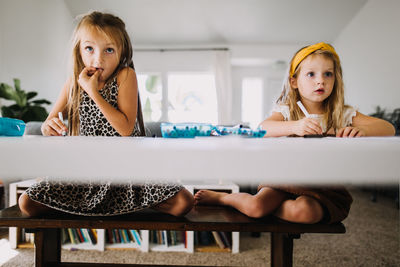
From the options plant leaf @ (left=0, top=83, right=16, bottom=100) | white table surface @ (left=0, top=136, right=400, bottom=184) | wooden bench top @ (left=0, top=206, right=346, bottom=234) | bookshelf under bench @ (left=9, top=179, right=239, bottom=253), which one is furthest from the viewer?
plant leaf @ (left=0, top=83, right=16, bottom=100)

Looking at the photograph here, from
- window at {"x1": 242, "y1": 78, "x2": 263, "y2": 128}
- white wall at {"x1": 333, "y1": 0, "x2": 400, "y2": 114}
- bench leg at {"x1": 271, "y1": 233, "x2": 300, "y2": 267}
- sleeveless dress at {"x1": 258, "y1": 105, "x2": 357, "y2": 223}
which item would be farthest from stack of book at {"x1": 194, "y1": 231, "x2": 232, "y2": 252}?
window at {"x1": 242, "y1": 78, "x2": 263, "y2": 128}

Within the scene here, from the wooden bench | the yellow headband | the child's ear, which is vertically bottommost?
the wooden bench

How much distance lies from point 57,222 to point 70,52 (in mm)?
570

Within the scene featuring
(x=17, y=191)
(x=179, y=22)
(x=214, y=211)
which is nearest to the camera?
(x=214, y=211)

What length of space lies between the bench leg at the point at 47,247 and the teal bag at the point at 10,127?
15.5 inches

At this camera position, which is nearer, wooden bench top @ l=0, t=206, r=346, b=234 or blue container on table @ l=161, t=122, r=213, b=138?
blue container on table @ l=161, t=122, r=213, b=138

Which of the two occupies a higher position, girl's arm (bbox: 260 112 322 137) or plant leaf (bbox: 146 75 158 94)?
plant leaf (bbox: 146 75 158 94)

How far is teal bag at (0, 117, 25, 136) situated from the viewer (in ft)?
1.96

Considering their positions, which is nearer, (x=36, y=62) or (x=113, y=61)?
(x=113, y=61)

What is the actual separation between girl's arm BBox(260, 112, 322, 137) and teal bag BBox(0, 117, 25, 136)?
0.75 metres

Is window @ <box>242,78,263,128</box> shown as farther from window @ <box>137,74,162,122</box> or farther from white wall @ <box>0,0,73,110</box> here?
white wall @ <box>0,0,73,110</box>

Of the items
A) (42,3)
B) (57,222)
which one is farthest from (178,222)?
(42,3)

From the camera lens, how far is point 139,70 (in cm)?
595

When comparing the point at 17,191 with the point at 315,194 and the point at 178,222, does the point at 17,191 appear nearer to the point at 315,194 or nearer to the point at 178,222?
the point at 178,222
